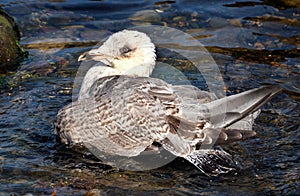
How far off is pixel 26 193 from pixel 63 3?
687 cm

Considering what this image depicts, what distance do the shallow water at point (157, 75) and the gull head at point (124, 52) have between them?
0.98 metres

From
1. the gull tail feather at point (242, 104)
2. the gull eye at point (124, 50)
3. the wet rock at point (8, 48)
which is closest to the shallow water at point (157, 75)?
the wet rock at point (8, 48)

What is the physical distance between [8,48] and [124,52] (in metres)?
2.99

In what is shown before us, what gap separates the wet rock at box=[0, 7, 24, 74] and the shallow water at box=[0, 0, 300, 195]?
21 centimetres

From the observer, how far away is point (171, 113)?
6023 mm

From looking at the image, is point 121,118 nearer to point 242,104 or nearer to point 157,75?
point 242,104

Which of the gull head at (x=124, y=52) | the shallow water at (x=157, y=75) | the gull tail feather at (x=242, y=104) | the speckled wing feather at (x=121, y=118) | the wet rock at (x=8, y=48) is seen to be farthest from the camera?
the wet rock at (x=8, y=48)

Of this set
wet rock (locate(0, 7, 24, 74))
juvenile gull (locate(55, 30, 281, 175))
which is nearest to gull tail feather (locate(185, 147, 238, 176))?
juvenile gull (locate(55, 30, 281, 175))

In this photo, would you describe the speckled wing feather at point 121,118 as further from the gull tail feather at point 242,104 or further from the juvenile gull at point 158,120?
the gull tail feather at point 242,104

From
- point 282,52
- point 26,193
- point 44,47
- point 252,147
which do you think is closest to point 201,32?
point 282,52

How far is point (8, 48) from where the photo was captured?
9.21m

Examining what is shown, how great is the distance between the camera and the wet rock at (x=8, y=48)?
897 centimetres

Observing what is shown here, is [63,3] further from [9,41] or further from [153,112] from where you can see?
[153,112]

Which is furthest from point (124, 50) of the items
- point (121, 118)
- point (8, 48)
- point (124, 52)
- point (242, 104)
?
point (8, 48)
